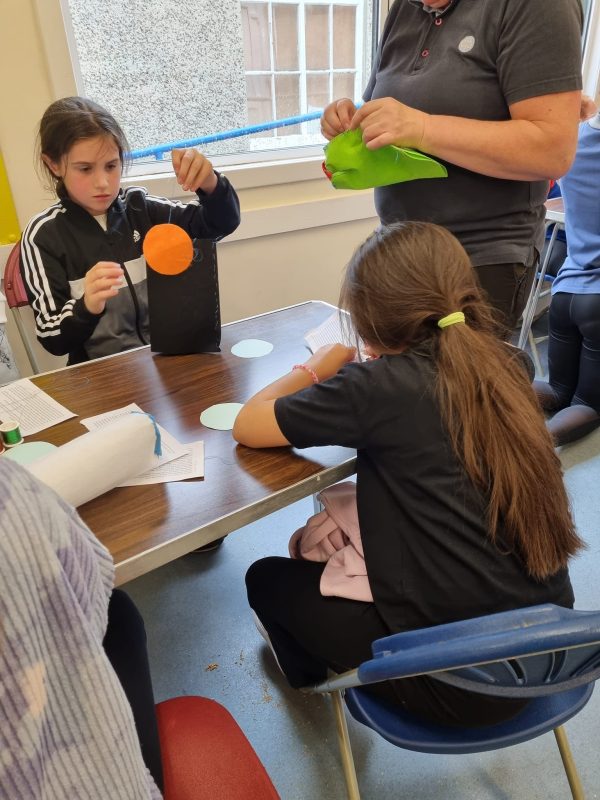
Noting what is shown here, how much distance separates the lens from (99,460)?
0.86 meters

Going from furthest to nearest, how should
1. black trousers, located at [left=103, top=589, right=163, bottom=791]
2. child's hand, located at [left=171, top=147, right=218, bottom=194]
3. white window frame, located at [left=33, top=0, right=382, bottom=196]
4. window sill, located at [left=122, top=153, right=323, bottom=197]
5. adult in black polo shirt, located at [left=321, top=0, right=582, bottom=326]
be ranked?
window sill, located at [left=122, top=153, right=323, bottom=197]
white window frame, located at [left=33, top=0, right=382, bottom=196]
child's hand, located at [left=171, top=147, right=218, bottom=194]
adult in black polo shirt, located at [left=321, top=0, right=582, bottom=326]
black trousers, located at [left=103, top=589, right=163, bottom=791]

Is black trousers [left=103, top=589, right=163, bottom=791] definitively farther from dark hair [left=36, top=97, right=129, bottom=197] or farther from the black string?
dark hair [left=36, top=97, right=129, bottom=197]

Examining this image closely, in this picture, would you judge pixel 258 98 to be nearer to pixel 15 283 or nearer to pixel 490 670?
pixel 15 283

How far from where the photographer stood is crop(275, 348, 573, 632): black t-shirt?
866 millimetres

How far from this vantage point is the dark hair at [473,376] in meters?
0.84

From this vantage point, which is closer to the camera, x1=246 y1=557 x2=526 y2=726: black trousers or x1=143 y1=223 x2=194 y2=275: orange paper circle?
x1=246 y1=557 x2=526 y2=726: black trousers

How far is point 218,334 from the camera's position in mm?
1393

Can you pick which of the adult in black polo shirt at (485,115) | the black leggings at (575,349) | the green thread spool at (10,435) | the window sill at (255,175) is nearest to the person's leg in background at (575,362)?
the black leggings at (575,349)

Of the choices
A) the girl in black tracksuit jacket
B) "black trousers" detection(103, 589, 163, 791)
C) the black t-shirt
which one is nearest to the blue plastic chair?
the black t-shirt

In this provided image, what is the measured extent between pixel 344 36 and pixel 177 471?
2313 mm

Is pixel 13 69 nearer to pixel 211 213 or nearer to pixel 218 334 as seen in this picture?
pixel 211 213

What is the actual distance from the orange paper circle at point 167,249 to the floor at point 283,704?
0.91 metres

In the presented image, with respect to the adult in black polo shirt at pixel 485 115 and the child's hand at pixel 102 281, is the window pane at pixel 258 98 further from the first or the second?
the child's hand at pixel 102 281

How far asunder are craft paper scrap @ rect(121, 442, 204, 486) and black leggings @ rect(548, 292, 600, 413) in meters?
1.70
